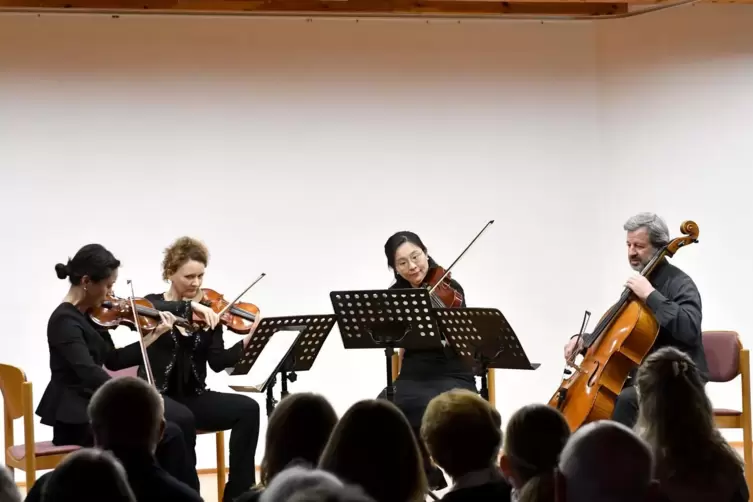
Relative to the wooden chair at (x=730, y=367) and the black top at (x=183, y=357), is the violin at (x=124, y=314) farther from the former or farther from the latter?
the wooden chair at (x=730, y=367)

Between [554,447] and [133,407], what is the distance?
3.44 feet

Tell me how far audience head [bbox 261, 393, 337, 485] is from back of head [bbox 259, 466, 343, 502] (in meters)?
0.89

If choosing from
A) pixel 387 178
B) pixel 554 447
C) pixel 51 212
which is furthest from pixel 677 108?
pixel 554 447

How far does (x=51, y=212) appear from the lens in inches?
219

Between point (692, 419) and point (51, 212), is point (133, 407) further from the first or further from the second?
point (51, 212)

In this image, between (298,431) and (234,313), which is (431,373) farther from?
(298,431)

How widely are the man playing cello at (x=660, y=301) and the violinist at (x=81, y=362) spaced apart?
169cm

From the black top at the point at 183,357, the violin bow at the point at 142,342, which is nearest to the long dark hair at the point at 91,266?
the violin bow at the point at 142,342

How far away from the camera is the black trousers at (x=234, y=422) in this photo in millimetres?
4574

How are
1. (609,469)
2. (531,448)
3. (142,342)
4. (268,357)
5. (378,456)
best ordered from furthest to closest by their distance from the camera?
(268,357), (142,342), (531,448), (378,456), (609,469)

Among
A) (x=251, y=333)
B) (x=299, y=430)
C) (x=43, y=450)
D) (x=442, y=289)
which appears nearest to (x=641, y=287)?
(x=442, y=289)

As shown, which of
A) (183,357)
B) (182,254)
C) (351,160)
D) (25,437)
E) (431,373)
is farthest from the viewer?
(351,160)

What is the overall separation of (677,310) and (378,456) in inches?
96.6

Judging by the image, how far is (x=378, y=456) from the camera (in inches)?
94.0
